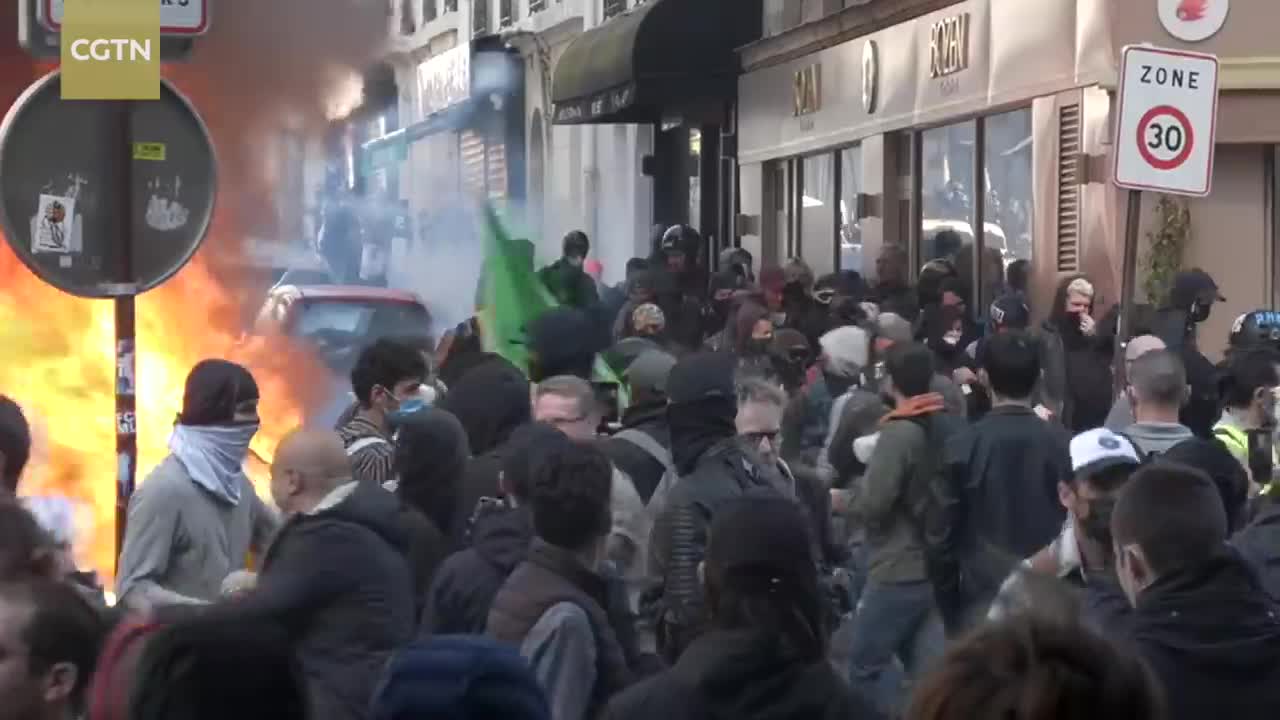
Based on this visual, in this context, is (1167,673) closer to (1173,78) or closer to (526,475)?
(526,475)

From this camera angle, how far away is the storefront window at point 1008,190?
1808cm

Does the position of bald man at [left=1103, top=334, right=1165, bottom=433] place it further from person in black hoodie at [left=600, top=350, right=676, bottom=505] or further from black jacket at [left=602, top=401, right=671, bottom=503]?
black jacket at [left=602, top=401, right=671, bottom=503]

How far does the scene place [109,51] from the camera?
749cm

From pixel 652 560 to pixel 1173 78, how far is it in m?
3.74

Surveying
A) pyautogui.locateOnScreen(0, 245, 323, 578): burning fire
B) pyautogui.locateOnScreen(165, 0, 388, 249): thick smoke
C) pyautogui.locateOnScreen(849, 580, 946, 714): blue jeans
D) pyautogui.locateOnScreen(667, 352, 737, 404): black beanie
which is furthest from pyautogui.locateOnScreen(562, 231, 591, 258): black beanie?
pyautogui.locateOnScreen(667, 352, 737, 404): black beanie

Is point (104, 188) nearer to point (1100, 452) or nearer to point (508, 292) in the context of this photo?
point (1100, 452)

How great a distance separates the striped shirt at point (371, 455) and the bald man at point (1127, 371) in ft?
9.12

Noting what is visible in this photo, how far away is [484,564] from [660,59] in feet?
69.0

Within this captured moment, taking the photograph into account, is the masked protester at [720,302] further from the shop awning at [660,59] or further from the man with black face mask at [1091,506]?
the man with black face mask at [1091,506]

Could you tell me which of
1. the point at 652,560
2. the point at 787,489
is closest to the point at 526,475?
the point at 652,560

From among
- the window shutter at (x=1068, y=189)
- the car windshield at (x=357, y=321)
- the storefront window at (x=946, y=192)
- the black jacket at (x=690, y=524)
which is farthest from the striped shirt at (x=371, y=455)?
the storefront window at (x=946, y=192)

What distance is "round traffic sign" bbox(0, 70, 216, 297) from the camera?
788 cm

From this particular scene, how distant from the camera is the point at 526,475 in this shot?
6020mm

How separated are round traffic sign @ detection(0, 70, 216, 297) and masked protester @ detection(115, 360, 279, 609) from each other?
1.22m
